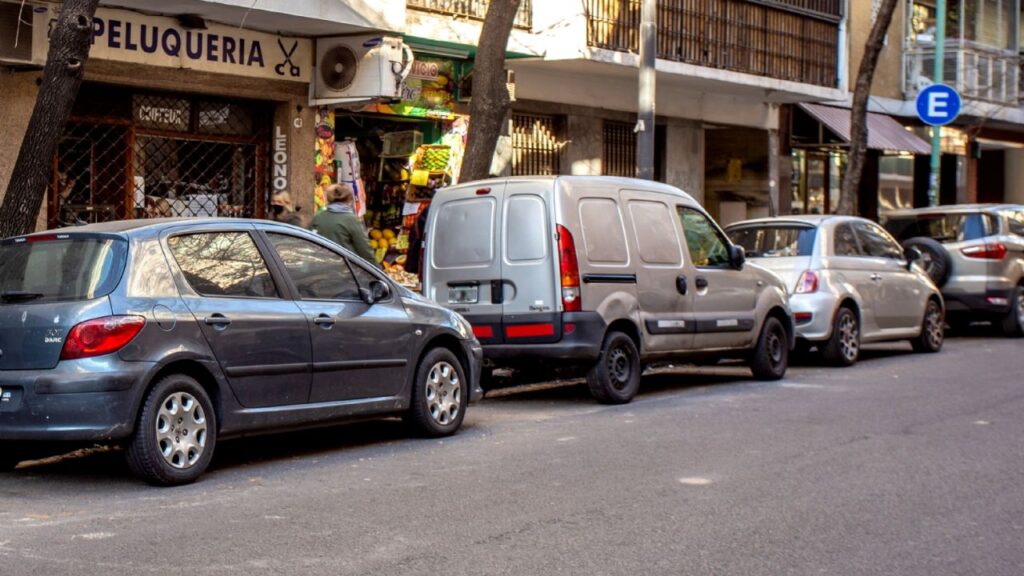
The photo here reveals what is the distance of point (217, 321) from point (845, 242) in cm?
925

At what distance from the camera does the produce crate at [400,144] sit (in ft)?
63.2

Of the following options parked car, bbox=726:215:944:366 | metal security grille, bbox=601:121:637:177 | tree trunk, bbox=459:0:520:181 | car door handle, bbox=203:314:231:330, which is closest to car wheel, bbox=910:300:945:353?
parked car, bbox=726:215:944:366

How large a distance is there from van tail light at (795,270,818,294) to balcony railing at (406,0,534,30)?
18.6 ft

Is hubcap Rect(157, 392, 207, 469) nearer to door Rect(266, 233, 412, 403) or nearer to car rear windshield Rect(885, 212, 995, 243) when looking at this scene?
door Rect(266, 233, 412, 403)

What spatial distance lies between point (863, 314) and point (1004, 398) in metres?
3.59

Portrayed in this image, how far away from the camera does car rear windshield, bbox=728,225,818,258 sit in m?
15.5

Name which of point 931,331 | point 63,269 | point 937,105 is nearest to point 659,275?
point 63,269

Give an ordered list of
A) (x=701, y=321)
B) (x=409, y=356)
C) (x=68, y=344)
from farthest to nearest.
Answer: (x=701, y=321) < (x=409, y=356) < (x=68, y=344)

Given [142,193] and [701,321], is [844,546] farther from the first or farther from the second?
[142,193]

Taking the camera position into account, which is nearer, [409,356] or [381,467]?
[381,467]

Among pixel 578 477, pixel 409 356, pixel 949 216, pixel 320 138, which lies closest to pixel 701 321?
pixel 409 356

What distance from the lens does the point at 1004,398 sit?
1232 centimetres

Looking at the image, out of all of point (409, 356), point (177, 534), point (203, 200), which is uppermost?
point (203, 200)

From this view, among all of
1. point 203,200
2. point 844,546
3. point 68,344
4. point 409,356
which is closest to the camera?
point 844,546
